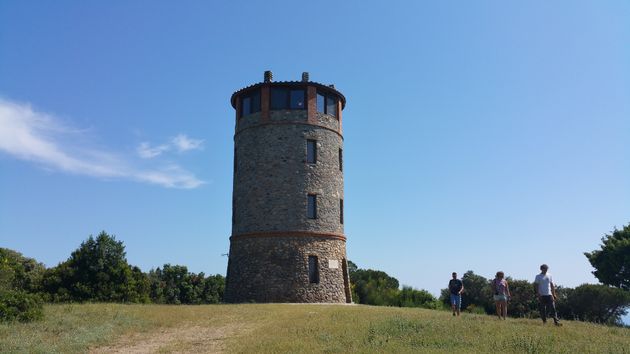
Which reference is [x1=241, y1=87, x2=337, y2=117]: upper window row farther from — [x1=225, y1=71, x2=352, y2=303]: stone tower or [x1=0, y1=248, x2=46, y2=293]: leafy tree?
[x1=0, y1=248, x2=46, y2=293]: leafy tree

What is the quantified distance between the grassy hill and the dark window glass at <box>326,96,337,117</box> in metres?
13.0

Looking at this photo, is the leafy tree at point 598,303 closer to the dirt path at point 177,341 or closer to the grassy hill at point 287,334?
the grassy hill at point 287,334

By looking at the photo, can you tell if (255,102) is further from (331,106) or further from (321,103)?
(331,106)

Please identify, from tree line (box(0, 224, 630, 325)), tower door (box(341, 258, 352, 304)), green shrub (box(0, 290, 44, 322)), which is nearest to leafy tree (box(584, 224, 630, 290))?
tree line (box(0, 224, 630, 325))

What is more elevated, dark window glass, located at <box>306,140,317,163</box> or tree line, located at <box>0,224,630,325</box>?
dark window glass, located at <box>306,140,317,163</box>

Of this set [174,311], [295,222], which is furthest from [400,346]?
[295,222]

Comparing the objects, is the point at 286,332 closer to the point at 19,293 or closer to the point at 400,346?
the point at 400,346

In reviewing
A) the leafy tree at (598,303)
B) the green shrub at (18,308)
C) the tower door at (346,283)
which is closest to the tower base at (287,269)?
the tower door at (346,283)

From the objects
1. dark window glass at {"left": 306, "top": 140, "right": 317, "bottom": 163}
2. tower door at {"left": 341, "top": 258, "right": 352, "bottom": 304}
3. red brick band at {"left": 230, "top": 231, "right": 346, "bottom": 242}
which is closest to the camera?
red brick band at {"left": 230, "top": 231, "right": 346, "bottom": 242}

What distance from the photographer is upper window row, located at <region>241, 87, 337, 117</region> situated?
28.1 m

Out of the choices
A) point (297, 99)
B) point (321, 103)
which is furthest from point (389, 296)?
point (297, 99)

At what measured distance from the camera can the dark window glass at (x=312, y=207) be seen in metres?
27.2

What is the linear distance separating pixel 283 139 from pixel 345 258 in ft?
24.1

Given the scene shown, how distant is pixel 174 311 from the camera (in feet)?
67.6
